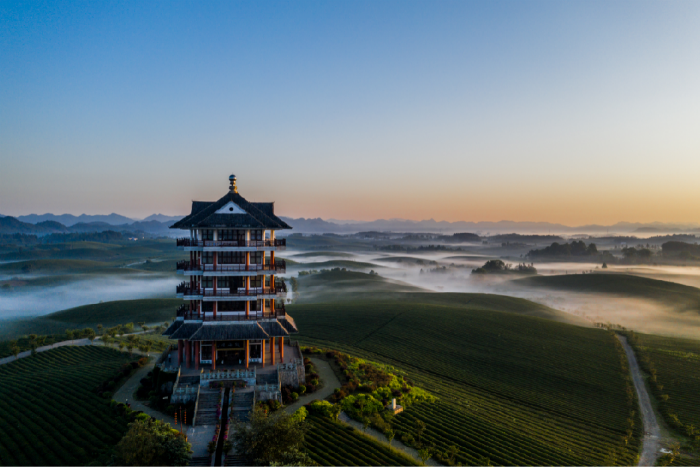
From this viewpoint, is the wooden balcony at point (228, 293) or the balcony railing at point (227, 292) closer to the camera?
the wooden balcony at point (228, 293)

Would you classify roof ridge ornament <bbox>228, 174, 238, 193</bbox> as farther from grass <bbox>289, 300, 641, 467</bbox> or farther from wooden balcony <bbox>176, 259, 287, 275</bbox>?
grass <bbox>289, 300, 641, 467</bbox>

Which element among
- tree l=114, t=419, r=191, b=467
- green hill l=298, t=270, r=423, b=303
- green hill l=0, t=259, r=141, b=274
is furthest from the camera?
green hill l=0, t=259, r=141, b=274

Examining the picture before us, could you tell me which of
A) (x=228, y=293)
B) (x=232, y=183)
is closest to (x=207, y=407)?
(x=228, y=293)

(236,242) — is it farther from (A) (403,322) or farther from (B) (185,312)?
(A) (403,322)

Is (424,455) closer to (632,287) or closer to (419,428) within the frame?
(419,428)

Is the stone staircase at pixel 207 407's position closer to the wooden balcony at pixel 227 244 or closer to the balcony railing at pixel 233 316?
the balcony railing at pixel 233 316

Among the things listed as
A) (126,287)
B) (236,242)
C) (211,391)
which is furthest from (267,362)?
(126,287)

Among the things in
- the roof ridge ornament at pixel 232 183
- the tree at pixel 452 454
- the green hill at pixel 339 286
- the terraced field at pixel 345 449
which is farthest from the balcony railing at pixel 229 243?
the green hill at pixel 339 286

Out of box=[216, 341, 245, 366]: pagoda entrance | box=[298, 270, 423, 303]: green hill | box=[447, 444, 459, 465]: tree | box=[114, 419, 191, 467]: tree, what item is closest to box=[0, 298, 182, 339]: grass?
box=[298, 270, 423, 303]: green hill
